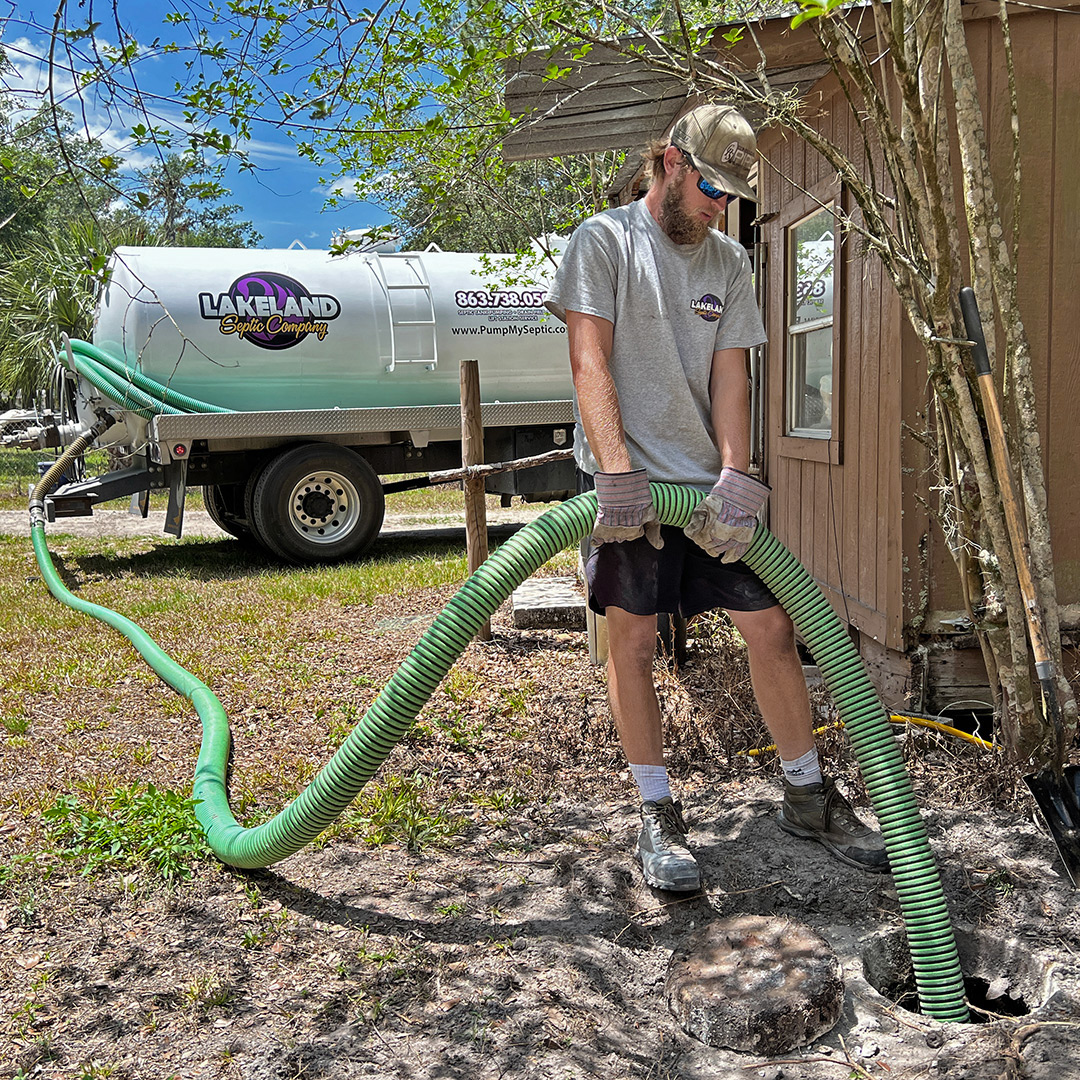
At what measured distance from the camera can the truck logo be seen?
855 cm

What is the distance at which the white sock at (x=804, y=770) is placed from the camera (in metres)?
2.89

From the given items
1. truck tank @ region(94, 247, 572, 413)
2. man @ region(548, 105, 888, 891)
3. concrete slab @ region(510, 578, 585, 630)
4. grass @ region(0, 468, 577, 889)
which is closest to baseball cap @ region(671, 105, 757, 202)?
man @ region(548, 105, 888, 891)

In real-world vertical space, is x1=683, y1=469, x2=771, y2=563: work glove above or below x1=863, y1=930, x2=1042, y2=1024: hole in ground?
above

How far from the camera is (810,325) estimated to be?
4953 mm

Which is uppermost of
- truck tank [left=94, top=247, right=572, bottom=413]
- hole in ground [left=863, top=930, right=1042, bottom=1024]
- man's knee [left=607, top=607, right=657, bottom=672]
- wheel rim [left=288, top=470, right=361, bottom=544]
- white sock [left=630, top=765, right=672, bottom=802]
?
truck tank [left=94, top=247, right=572, bottom=413]

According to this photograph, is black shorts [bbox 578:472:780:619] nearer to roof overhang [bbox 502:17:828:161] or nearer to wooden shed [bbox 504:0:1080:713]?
wooden shed [bbox 504:0:1080:713]

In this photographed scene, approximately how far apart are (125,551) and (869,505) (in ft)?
26.4

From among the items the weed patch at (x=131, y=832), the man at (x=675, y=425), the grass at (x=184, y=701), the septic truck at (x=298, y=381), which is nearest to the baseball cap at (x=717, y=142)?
the man at (x=675, y=425)

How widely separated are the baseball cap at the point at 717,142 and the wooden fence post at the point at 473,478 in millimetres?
2945

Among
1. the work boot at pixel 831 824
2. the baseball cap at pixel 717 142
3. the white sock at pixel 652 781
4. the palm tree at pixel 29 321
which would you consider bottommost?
the work boot at pixel 831 824

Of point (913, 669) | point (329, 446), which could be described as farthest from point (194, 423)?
point (913, 669)

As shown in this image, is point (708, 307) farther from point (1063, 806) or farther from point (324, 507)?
point (324, 507)

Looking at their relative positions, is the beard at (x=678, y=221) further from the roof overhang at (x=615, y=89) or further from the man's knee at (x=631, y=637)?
the roof overhang at (x=615, y=89)

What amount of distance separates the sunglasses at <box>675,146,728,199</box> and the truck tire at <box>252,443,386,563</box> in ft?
21.4
